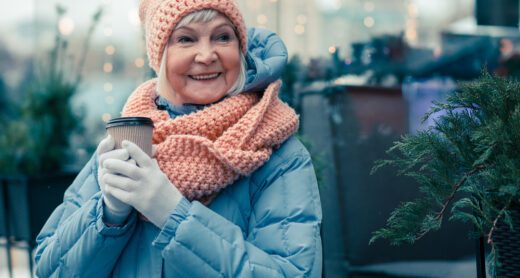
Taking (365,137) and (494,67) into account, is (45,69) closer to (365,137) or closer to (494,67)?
(365,137)

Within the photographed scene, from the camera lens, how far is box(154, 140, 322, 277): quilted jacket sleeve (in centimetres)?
149

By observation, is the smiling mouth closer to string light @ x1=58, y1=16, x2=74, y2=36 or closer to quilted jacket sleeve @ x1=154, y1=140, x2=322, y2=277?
quilted jacket sleeve @ x1=154, y1=140, x2=322, y2=277

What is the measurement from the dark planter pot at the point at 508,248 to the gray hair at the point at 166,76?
0.74 metres

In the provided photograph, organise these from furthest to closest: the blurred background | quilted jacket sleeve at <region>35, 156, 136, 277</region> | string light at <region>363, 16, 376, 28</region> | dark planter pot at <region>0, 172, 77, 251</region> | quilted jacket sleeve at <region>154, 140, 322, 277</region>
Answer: string light at <region>363, 16, 376, 28</region>, dark planter pot at <region>0, 172, 77, 251</region>, the blurred background, quilted jacket sleeve at <region>35, 156, 136, 277</region>, quilted jacket sleeve at <region>154, 140, 322, 277</region>

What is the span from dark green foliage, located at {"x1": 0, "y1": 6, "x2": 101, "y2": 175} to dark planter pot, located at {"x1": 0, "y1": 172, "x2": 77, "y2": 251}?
0.76 feet

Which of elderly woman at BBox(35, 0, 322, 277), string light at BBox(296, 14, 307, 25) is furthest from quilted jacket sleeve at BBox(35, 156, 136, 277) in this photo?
string light at BBox(296, 14, 307, 25)

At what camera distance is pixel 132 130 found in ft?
5.02

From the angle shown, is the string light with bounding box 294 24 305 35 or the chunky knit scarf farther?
the string light with bounding box 294 24 305 35

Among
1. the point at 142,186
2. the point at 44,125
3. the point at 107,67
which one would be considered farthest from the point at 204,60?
the point at 107,67

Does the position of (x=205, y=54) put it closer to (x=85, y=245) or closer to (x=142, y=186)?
(x=142, y=186)

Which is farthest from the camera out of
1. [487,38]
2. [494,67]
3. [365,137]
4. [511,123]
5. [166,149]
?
[487,38]

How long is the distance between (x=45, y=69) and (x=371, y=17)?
224cm

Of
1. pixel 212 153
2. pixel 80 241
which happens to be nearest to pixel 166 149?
pixel 212 153

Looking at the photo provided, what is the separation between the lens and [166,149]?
A: 1664 millimetres
